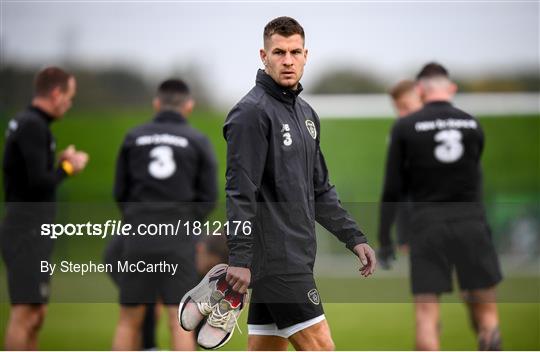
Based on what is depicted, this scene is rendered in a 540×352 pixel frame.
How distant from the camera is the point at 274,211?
4.18 metres

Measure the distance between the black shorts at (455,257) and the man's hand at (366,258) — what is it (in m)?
2.14

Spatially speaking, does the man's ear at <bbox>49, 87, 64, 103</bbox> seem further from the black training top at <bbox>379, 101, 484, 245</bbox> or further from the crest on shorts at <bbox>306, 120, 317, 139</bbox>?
the crest on shorts at <bbox>306, 120, 317, 139</bbox>

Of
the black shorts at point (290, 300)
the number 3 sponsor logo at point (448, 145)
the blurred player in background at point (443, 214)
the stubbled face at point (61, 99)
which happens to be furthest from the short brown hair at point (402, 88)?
the black shorts at point (290, 300)

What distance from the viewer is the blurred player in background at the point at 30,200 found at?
621cm

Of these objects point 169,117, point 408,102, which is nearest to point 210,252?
point 169,117

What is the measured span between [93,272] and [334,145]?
19766mm

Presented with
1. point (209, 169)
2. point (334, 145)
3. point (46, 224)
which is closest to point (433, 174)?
point (209, 169)

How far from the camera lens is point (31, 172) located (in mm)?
6219

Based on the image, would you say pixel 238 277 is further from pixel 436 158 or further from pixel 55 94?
pixel 55 94

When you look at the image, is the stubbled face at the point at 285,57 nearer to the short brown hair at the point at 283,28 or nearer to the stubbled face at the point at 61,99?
the short brown hair at the point at 283,28

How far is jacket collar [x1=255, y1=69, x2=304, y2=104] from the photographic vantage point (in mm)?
4242

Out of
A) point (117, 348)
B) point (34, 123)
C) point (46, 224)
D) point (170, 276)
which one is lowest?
point (117, 348)

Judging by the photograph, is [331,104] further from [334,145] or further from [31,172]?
[31,172]

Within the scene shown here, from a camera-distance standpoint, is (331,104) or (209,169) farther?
(331,104)
